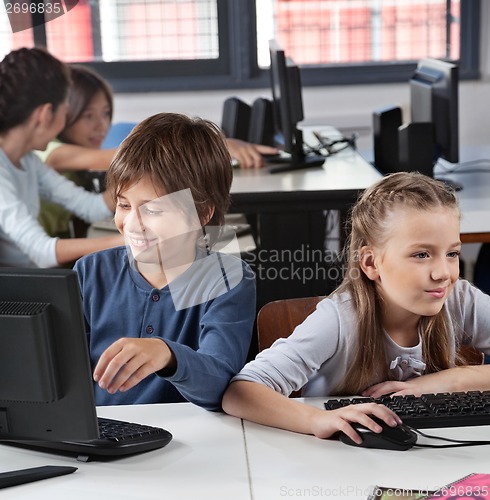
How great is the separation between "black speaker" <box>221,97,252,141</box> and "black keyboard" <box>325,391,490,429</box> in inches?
96.7

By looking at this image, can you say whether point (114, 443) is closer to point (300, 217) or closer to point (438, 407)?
point (438, 407)

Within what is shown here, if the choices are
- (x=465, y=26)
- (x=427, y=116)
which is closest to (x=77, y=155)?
(x=427, y=116)

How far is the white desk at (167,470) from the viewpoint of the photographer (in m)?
1.11

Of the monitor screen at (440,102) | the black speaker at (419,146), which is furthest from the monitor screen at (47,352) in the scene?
the monitor screen at (440,102)

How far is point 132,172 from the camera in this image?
1508mm

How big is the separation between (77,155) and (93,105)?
0.24m

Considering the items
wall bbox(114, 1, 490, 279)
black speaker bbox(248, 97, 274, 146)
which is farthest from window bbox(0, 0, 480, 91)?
black speaker bbox(248, 97, 274, 146)

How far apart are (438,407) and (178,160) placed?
0.60m

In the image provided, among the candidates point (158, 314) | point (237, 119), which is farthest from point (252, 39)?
point (158, 314)

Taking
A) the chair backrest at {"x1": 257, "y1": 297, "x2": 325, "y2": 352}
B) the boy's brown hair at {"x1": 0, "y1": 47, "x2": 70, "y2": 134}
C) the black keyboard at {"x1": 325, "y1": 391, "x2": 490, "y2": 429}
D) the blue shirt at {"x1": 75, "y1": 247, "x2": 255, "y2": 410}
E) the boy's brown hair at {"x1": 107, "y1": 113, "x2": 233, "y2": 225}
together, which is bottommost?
the black keyboard at {"x1": 325, "y1": 391, "x2": 490, "y2": 429}

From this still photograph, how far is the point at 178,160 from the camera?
152cm

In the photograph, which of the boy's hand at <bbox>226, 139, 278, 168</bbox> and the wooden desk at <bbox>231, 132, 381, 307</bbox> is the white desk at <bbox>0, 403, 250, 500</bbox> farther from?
the boy's hand at <bbox>226, 139, 278, 168</bbox>

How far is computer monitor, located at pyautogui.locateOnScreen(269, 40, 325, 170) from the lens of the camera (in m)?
2.90

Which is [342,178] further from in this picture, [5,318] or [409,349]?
[5,318]
